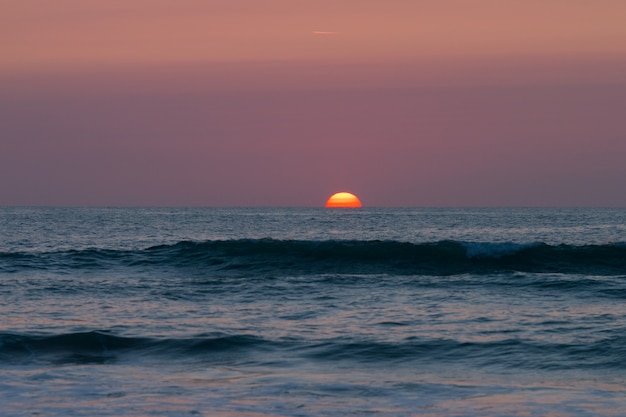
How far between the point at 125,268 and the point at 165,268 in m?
1.76

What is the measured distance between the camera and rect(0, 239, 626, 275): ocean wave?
33719 mm

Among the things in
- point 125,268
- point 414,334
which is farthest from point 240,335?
point 125,268

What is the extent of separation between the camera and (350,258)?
36625 millimetres

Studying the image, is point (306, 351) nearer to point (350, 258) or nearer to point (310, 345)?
point (310, 345)

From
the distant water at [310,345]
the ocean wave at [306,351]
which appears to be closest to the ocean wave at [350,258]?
the distant water at [310,345]

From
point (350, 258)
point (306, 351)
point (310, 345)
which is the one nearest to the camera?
point (306, 351)

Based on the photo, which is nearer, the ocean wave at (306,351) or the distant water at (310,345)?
the distant water at (310,345)

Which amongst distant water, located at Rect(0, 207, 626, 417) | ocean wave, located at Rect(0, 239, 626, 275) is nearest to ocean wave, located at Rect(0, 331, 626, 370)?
distant water, located at Rect(0, 207, 626, 417)

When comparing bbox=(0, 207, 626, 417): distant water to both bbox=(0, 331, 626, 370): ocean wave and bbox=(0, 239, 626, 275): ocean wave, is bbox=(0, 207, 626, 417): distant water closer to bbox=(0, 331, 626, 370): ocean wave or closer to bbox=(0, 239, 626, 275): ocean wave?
bbox=(0, 331, 626, 370): ocean wave

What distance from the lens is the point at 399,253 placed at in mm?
37031

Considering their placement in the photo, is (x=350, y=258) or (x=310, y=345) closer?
(x=310, y=345)

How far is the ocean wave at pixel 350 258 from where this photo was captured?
3372 centimetres

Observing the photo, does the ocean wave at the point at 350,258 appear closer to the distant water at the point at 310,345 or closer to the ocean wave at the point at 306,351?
the distant water at the point at 310,345

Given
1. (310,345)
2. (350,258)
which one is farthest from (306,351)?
(350,258)
